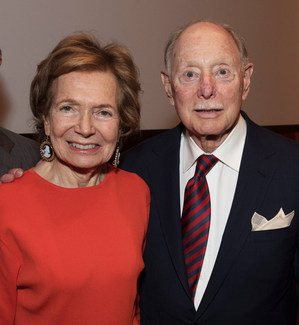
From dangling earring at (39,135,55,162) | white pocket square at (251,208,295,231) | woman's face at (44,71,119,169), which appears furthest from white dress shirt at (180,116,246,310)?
dangling earring at (39,135,55,162)

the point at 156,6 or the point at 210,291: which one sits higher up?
the point at 156,6

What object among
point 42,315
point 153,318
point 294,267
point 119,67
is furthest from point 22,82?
point 294,267

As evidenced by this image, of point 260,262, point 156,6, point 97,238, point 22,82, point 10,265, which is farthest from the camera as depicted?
point 156,6

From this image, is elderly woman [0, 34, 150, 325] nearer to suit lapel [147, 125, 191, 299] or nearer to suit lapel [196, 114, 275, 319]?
suit lapel [147, 125, 191, 299]

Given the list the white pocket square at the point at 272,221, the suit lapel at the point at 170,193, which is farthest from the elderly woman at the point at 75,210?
the white pocket square at the point at 272,221

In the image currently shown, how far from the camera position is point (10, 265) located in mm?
1281

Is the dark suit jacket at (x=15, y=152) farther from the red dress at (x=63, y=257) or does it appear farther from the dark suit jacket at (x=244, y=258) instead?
the dark suit jacket at (x=244, y=258)

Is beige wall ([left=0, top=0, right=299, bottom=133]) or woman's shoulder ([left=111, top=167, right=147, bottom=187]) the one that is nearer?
woman's shoulder ([left=111, top=167, right=147, bottom=187])

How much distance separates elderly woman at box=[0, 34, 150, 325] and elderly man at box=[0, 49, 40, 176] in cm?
29

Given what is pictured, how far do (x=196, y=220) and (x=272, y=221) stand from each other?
34 cm

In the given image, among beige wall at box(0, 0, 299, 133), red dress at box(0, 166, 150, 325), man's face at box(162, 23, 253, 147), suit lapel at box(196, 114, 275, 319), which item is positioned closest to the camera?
red dress at box(0, 166, 150, 325)

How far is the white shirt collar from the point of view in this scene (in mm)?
1706

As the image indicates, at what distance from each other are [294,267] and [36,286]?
1203 millimetres

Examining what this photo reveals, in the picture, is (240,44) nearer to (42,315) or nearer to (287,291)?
Answer: (287,291)
